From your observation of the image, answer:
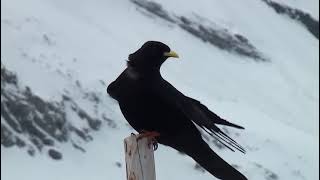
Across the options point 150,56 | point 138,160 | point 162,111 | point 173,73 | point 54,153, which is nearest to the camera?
point 138,160

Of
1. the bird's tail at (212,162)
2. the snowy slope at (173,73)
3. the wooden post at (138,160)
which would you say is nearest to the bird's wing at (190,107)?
the bird's tail at (212,162)

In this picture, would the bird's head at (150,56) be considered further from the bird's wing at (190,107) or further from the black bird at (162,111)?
the bird's wing at (190,107)

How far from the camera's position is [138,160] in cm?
639

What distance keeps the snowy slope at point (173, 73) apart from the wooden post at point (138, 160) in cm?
4095

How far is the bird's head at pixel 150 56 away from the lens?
6.80m

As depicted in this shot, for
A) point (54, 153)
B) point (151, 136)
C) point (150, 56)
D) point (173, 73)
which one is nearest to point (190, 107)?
point (151, 136)

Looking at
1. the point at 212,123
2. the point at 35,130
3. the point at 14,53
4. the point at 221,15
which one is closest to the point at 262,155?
the point at 221,15

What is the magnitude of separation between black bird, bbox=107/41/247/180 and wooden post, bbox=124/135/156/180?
0.67ft

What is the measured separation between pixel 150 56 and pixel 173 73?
165 feet

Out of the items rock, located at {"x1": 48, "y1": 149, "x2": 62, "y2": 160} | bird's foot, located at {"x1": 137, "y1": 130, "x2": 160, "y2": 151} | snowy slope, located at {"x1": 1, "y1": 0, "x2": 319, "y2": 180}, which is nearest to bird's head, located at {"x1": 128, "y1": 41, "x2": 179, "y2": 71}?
bird's foot, located at {"x1": 137, "y1": 130, "x2": 160, "y2": 151}

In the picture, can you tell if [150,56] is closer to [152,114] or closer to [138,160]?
[152,114]

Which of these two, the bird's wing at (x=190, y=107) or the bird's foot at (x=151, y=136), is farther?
the bird's foot at (x=151, y=136)

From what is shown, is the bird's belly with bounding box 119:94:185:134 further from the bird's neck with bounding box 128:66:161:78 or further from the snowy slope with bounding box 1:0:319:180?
the snowy slope with bounding box 1:0:319:180

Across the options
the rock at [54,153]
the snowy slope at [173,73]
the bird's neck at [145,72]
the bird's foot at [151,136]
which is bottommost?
the rock at [54,153]
